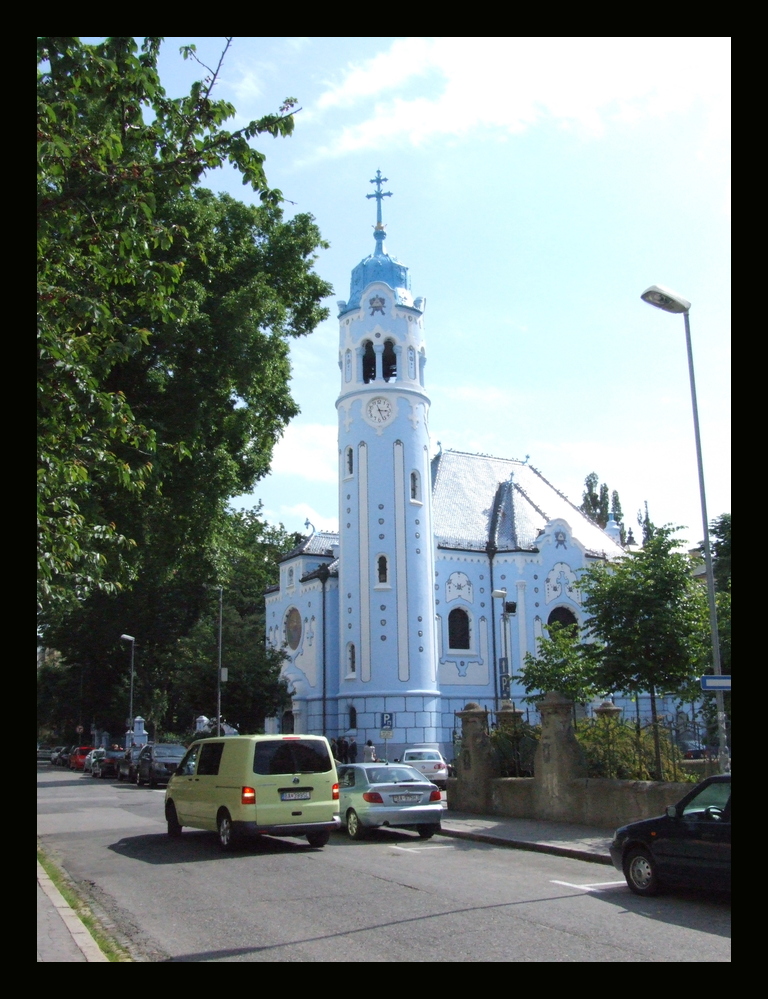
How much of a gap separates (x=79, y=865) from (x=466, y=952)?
327 inches

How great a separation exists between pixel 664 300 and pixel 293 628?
37674mm

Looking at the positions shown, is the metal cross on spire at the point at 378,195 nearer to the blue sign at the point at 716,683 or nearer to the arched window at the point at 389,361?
the arched window at the point at 389,361

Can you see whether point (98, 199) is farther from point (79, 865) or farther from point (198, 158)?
point (79, 865)

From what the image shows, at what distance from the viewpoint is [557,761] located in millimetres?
18094

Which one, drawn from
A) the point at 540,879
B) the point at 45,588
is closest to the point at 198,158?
the point at 45,588

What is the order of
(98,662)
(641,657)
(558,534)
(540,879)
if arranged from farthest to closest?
(98,662) → (558,534) → (641,657) → (540,879)

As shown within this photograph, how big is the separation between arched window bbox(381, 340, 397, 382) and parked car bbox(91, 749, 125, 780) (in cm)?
2133

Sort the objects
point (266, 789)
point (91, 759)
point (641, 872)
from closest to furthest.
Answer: point (641, 872) → point (266, 789) → point (91, 759)

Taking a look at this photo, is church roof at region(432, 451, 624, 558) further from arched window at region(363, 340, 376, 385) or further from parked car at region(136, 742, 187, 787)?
parked car at region(136, 742, 187, 787)

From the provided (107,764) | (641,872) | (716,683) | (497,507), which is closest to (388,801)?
(716,683)

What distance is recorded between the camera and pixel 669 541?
19.1 metres

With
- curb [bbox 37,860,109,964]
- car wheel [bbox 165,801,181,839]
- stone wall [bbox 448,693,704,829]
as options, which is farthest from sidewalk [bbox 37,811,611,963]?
car wheel [bbox 165,801,181,839]

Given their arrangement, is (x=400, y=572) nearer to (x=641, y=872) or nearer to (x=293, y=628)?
(x=293, y=628)

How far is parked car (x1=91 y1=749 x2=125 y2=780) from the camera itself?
4356cm
